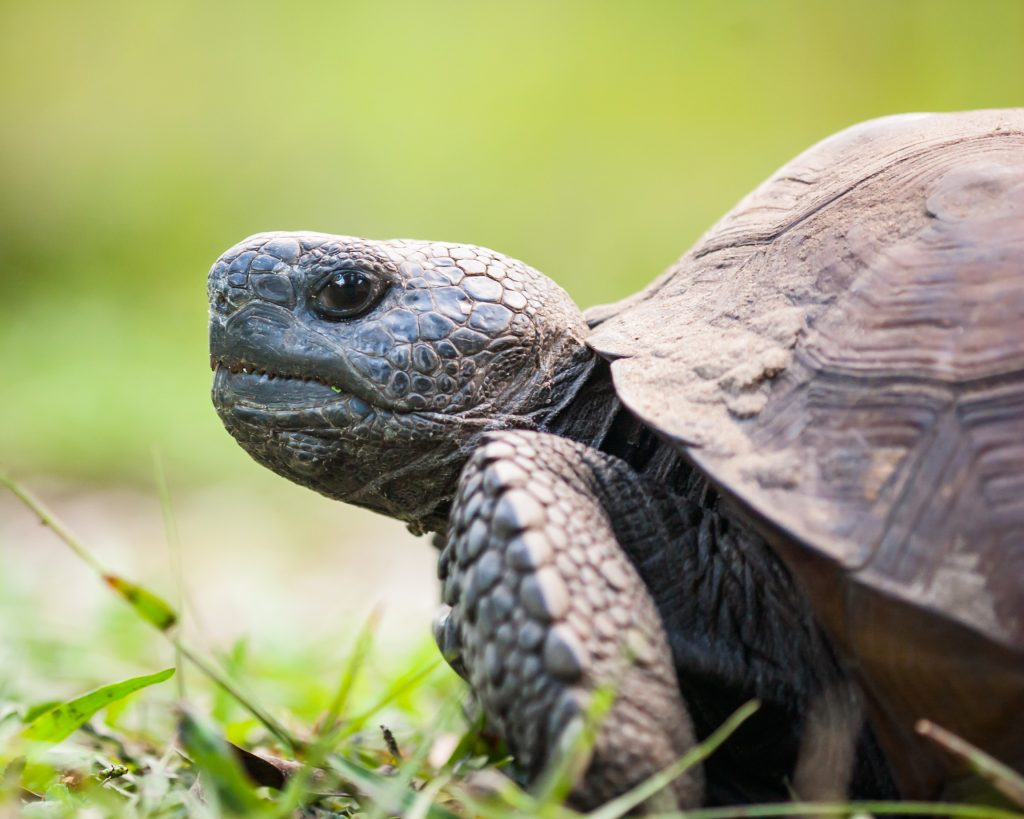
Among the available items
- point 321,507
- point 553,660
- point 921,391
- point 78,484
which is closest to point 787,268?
point 921,391

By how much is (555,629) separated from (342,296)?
873mm

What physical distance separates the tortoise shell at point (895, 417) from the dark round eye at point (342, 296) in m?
0.49

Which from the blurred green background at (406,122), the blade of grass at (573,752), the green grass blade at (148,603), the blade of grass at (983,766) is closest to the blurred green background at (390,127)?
the blurred green background at (406,122)

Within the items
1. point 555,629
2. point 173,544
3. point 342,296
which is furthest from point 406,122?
point 555,629

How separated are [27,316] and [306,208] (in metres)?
3.01

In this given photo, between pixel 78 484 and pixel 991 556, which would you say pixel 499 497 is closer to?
pixel 991 556

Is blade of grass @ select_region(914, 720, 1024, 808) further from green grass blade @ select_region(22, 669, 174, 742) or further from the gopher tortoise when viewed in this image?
green grass blade @ select_region(22, 669, 174, 742)

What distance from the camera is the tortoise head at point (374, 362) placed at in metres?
1.96

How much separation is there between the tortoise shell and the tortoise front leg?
0.21 meters

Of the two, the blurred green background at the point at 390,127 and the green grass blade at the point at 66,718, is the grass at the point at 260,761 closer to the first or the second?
the green grass blade at the point at 66,718

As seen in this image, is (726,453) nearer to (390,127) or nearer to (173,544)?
(173,544)

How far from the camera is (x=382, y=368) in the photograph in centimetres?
196

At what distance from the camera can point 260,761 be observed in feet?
6.04

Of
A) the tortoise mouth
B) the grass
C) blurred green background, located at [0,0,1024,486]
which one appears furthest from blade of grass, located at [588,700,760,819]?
blurred green background, located at [0,0,1024,486]
